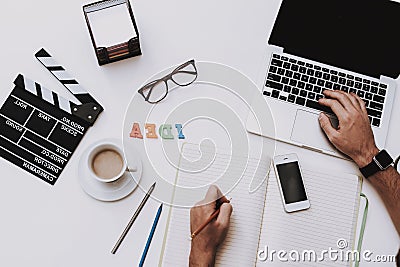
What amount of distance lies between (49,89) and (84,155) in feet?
0.55

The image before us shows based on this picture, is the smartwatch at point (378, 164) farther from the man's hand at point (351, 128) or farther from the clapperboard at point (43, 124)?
the clapperboard at point (43, 124)

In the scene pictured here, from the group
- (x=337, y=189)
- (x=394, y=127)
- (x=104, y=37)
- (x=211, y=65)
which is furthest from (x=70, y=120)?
(x=394, y=127)

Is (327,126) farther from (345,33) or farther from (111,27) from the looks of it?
(111,27)

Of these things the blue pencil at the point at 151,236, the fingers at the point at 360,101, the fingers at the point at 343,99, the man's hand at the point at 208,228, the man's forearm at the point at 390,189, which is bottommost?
the blue pencil at the point at 151,236

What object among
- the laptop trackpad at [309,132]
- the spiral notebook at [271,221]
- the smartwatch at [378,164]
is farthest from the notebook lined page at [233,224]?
the smartwatch at [378,164]

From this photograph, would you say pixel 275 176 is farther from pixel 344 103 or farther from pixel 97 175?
pixel 97 175

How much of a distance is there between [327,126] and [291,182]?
5.7 inches

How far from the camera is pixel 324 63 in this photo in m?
1.22

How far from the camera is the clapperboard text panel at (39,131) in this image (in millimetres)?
1131

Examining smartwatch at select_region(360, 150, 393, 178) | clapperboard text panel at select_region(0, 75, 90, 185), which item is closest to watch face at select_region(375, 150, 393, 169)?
smartwatch at select_region(360, 150, 393, 178)

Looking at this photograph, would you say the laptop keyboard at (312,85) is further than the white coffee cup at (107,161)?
Yes

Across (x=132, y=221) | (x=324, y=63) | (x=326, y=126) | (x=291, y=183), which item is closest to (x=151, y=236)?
(x=132, y=221)

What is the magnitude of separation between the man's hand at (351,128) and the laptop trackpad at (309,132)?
0.01 metres

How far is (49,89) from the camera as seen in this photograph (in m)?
1.18
